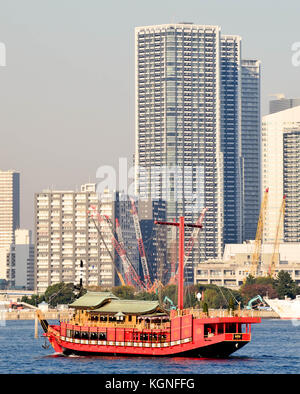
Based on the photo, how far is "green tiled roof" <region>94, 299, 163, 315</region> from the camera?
118 meters

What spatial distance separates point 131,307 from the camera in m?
120

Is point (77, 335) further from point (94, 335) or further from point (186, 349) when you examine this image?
point (186, 349)

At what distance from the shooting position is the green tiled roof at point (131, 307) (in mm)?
118375

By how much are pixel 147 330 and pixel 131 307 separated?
4133 millimetres

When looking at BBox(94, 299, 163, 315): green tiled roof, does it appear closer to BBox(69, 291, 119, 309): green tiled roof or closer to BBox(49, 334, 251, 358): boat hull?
BBox(69, 291, 119, 309): green tiled roof

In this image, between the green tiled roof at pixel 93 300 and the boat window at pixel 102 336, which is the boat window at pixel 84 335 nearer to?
the boat window at pixel 102 336

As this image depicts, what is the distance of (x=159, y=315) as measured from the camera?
389 ft

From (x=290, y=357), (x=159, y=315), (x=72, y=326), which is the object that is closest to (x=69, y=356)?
(x=72, y=326)

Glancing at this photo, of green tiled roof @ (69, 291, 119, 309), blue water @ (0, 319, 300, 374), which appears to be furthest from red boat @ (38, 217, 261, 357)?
blue water @ (0, 319, 300, 374)
